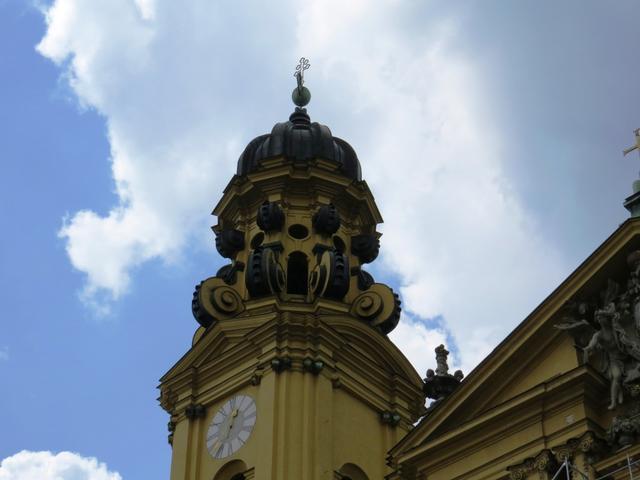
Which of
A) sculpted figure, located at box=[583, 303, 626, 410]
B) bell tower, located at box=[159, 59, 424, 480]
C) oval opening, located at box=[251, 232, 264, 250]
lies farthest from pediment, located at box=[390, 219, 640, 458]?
oval opening, located at box=[251, 232, 264, 250]

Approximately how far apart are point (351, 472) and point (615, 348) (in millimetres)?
7596

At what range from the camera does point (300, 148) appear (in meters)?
29.8

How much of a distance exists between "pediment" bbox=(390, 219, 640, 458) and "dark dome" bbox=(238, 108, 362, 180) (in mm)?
9645

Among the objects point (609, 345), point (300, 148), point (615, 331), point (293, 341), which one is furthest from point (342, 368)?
point (615, 331)

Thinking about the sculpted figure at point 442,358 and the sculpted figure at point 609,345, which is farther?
the sculpted figure at point 442,358

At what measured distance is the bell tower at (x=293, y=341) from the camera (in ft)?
83.2

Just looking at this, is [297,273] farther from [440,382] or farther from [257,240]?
[440,382]

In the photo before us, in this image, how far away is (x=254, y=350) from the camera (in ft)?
86.1

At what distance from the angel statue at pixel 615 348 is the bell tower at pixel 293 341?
6714mm

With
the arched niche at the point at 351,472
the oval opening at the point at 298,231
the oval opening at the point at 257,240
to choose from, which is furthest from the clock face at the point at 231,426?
the oval opening at the point at 298,231

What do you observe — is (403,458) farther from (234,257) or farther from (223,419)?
(234,257)

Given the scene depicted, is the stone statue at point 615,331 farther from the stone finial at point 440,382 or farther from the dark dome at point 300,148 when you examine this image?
the dark dome at point 300,148

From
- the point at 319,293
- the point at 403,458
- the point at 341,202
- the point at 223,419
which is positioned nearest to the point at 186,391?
the point at 223,419

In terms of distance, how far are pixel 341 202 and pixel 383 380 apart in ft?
12.9
